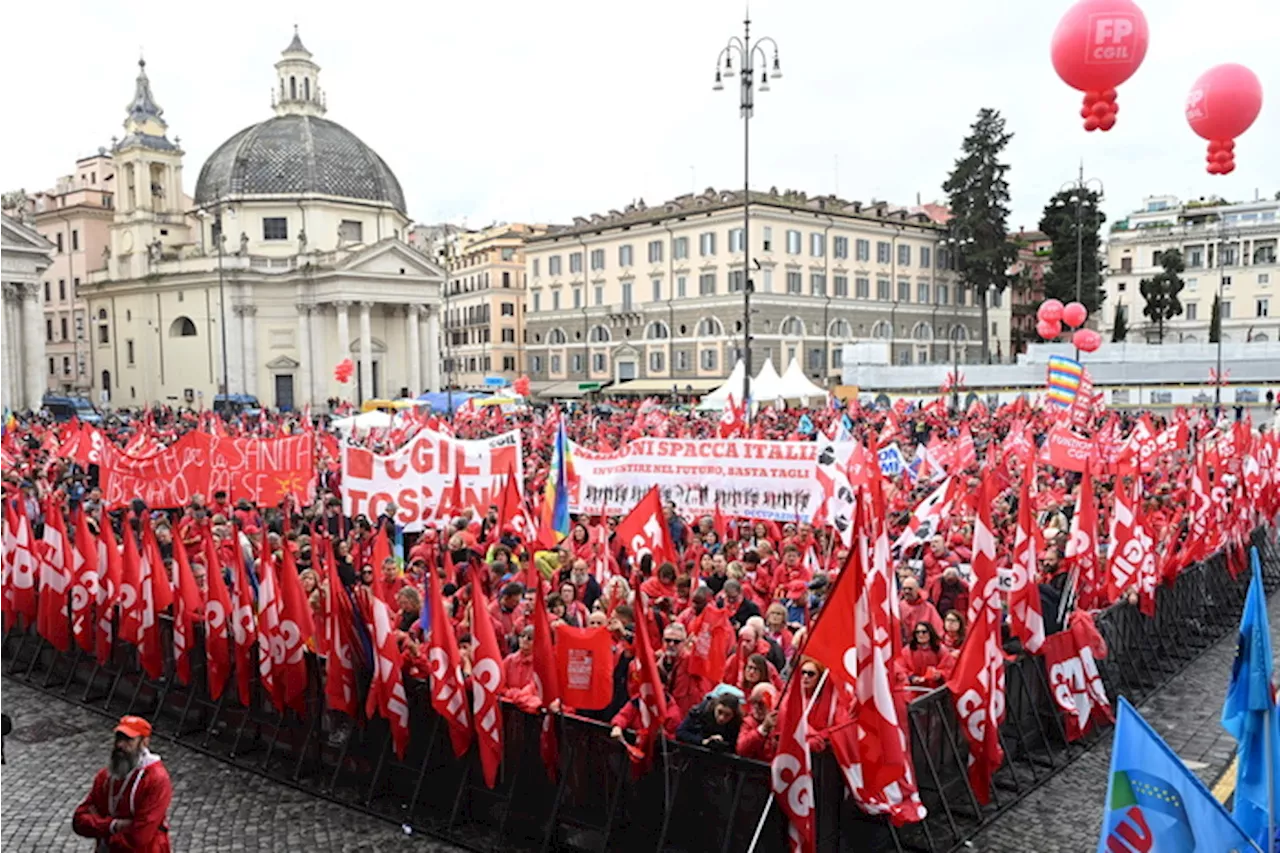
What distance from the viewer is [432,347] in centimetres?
7194

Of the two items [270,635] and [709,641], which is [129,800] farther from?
[709,641]

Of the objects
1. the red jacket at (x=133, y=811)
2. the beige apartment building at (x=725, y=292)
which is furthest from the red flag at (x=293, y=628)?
the beige apartment building at (x=725, y=292)

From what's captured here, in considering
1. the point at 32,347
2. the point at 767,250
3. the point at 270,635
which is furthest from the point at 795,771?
the point at 32,347

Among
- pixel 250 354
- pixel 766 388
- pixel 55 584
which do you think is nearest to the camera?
pixel 55 584

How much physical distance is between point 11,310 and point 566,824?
207 ft

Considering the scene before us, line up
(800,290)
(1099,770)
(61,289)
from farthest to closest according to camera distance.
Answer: (61,289) < (800,290) < (1099,770)

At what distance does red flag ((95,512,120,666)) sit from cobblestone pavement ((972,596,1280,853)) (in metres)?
8.50

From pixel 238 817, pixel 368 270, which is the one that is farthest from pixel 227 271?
pixel 238 817

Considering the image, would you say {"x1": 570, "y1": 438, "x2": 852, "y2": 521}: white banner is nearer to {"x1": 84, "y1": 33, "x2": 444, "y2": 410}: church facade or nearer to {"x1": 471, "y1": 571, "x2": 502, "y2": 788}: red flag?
{"x1": 471, "y1": 571, "x2": 502, "y2": 788}: red flag

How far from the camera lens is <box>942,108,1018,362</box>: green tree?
222 feet

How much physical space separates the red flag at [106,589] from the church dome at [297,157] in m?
61.9

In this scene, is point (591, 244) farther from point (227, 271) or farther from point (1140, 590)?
point (1140, 590)

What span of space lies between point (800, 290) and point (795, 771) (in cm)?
6019

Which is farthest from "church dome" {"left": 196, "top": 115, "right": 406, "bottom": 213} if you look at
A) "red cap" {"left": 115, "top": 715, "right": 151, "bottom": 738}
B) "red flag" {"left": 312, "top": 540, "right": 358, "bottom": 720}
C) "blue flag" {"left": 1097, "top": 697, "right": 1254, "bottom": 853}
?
"blue flag" {"left": 1097, "top": 697, "right": 1254, "bottom": 853}
